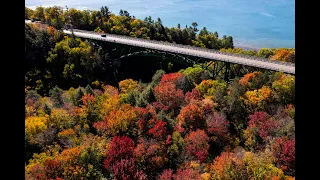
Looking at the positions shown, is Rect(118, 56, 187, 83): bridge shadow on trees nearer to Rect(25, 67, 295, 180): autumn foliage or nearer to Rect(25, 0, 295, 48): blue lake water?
Rect(25, 67, 295, 180): autumn foliage

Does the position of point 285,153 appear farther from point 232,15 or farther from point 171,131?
point 232,15

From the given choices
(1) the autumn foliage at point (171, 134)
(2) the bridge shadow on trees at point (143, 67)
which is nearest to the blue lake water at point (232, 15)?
(2) the bridge shadow on trees at point (143, 67)

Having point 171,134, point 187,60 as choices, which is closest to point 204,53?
point 187,60

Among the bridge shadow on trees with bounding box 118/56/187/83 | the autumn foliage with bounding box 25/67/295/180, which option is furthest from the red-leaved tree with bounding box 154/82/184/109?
the bridge shadow on trees with bounding box 118/56/187/83

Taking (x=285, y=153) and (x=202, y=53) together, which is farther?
(x=202, y=53)
